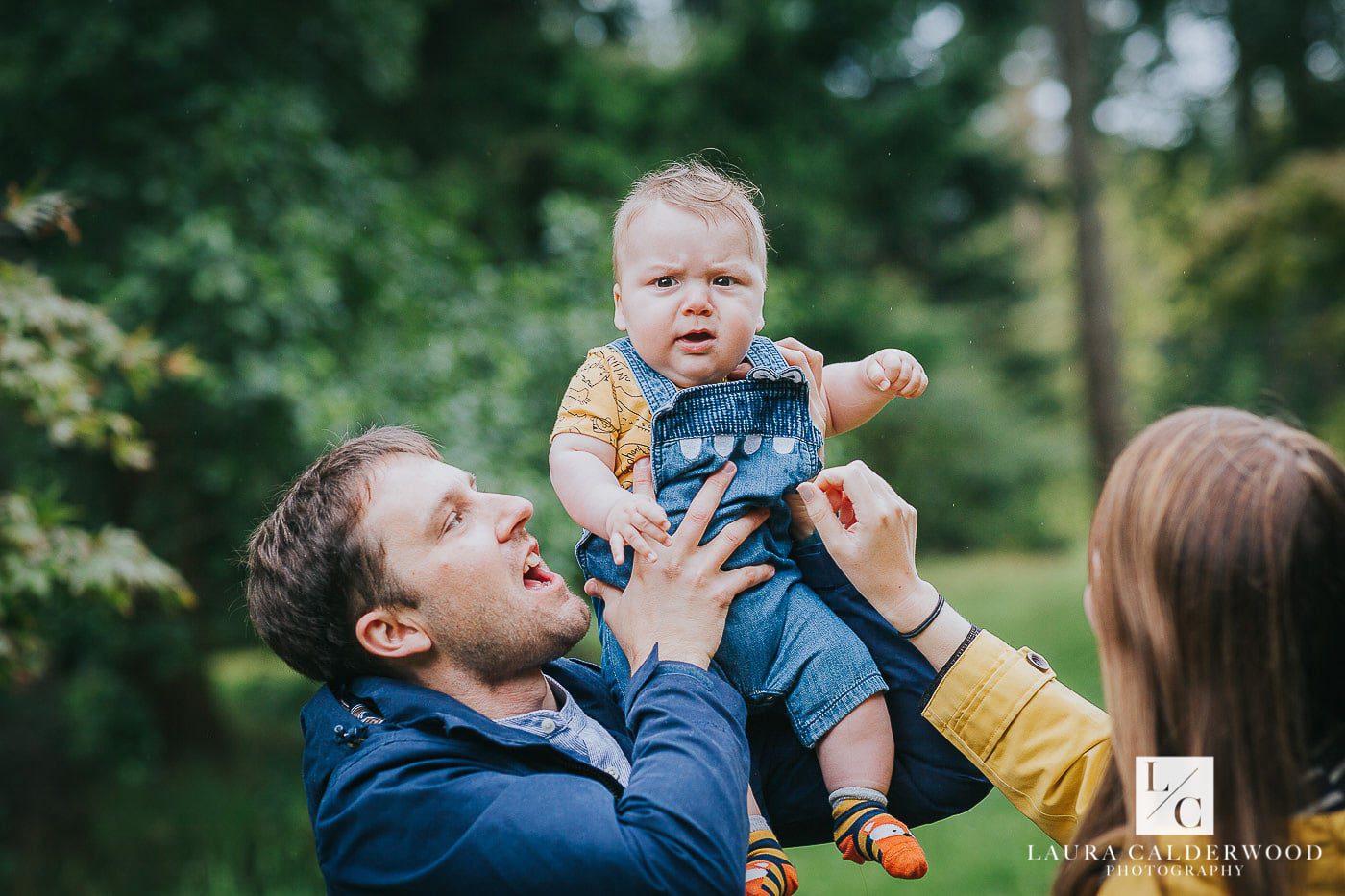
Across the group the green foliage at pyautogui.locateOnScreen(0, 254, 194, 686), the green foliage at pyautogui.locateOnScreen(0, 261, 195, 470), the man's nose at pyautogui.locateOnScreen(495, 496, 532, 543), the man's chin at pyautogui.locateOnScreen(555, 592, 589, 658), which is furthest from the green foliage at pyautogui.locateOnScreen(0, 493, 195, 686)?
the man's chin at pyautogui.locateOnScreen(555, 592, 589, 658)

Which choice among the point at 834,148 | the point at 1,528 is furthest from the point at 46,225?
the point at 834,148

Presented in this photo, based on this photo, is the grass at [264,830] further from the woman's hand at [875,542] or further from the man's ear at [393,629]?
the man's ear at [393,629]

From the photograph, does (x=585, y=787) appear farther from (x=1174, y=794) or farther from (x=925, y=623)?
(x=1174, y=794)

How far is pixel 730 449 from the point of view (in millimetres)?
1994

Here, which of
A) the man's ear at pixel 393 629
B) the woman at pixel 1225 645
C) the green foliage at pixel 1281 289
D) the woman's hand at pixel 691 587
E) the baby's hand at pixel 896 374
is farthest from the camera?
the green foliage at pixel 1281 289

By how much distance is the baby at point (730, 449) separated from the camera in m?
1.94

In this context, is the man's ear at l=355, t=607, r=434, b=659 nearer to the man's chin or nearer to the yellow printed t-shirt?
the man's chin

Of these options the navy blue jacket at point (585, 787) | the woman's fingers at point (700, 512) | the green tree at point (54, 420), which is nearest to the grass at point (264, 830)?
the green tree at point (54, 420)

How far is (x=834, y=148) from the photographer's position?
9.14 meters

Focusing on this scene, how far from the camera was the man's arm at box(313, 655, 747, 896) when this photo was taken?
1.63 metres

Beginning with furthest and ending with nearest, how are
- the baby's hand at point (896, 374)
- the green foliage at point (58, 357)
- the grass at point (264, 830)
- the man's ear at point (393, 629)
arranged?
the grass at point (264, 830) → the green foliage at point (58, 357) → the baby's hand at point (896, 374) → the man's ear at point (393, 629)

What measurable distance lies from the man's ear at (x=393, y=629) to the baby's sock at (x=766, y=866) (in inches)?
25.5

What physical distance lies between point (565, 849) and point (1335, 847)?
3.23 feet

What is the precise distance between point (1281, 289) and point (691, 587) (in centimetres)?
1079
